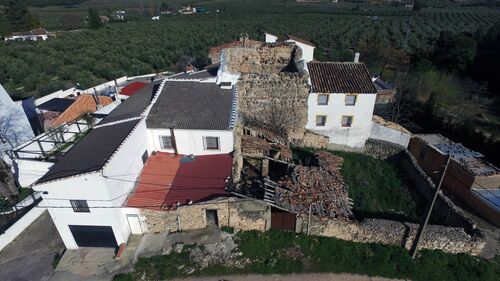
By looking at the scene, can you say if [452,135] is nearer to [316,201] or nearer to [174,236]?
[316,201]

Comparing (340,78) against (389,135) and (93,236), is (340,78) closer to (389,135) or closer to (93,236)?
(389,135)

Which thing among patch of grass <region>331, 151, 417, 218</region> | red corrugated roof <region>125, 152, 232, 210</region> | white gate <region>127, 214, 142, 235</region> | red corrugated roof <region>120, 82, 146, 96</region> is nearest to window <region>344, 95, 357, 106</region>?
patch of grass <region>331, 151, 417, 218</region>

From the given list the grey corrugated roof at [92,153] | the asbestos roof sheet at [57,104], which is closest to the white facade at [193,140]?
the grey corrugated roof at [92,153]

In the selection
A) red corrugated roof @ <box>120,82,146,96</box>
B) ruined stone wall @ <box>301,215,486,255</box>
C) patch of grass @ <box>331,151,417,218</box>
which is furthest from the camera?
red corrugated roof @ <box>120,82,146,96</box>

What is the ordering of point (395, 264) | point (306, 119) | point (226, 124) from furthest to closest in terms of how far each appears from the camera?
1. point (306, 119)
2. point (226, 124)
3. point (395, 264)

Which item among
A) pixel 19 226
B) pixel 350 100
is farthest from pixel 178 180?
pixel 350 100

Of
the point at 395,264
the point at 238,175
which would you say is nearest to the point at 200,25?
the point at 238,175

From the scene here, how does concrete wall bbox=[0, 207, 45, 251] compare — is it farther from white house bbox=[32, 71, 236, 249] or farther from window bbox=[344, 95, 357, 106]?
window bbox=[344, 95, 357, 106]
